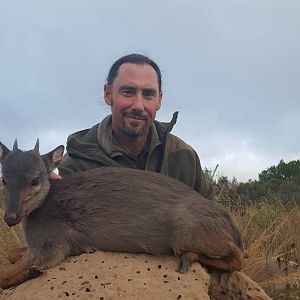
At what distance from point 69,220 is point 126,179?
69cm

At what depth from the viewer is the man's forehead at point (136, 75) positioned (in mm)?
7879

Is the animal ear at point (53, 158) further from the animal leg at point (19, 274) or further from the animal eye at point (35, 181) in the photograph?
the animal leg at point (19, 274)

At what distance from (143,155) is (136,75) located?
3.70ft

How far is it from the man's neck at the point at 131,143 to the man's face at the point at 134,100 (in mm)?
87

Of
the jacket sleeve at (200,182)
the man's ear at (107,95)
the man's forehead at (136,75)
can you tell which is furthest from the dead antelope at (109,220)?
the jacket sleeve at (200,182)

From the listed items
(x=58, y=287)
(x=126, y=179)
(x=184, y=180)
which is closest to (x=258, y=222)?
(x=184, y=180)

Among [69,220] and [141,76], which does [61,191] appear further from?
[141,76]

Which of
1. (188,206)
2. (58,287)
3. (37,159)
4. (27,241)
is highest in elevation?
(37,159)

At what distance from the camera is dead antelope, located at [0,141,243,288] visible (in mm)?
5289

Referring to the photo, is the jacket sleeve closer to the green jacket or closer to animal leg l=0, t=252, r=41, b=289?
the green jacket

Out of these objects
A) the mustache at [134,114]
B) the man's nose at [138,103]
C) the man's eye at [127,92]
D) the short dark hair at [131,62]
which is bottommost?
the mustache at [134,114]

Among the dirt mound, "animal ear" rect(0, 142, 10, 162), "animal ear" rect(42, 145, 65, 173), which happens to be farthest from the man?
the dirt mound

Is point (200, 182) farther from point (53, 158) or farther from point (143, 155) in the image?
point (53, 158)

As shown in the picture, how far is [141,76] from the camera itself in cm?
792
